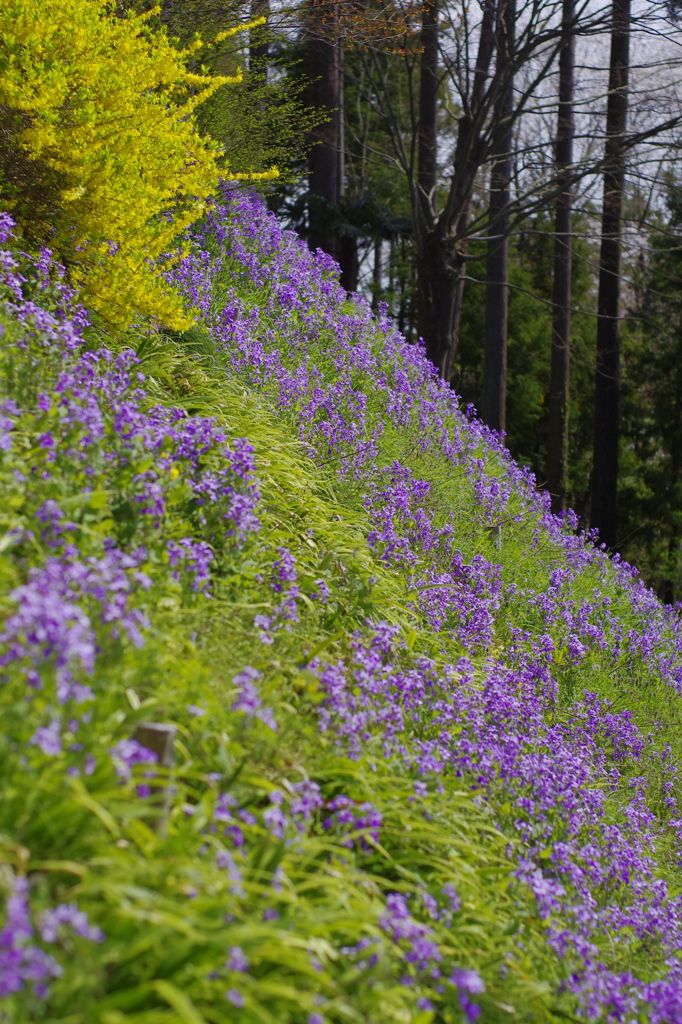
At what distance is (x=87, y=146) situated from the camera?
195 inches

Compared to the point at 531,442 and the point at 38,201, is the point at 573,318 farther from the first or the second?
the point at 38,201

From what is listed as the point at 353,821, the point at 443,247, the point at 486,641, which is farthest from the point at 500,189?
the point at 353,821

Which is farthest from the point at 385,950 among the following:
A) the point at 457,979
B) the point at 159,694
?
the point at 159,694

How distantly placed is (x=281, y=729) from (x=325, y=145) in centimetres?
1256

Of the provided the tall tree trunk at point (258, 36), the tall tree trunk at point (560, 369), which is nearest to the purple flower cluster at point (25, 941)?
the tall tree trunk at point (258, 36)

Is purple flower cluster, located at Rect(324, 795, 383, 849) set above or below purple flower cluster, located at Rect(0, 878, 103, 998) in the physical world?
below

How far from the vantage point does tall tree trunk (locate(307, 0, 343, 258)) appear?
1288cm

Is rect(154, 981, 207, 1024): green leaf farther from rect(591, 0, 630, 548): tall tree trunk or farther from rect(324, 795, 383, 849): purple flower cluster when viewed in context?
rect(591, 0, 630, 548): tall tree trunk

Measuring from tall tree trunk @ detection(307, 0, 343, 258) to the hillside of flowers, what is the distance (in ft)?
25.0

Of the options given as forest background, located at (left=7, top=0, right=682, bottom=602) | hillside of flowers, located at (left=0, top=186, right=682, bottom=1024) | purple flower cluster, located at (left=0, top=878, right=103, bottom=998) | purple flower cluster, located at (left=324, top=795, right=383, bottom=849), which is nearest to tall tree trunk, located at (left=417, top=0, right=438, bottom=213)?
forest background, located at (left=7, top=0, right=682, bottom=602)

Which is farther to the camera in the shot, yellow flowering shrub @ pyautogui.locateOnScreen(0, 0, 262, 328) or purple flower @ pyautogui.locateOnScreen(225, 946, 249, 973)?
yellow flowering shrub @ pyautogui.locateOnScreen(0, 0, 262, 328)

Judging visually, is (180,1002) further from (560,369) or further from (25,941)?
(560,369)

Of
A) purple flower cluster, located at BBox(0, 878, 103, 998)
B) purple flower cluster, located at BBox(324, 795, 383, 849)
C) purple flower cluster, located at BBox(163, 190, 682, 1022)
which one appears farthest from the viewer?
purple flower cluster, located at BBox(163, 190, 682, 1022)

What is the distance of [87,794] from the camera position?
201cm
